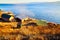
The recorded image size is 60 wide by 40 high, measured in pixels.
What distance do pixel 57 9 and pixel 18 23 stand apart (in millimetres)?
435

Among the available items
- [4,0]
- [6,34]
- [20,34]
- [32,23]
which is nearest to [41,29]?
[32,23]

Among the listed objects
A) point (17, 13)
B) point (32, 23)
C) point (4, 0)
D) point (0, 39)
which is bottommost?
point (0, 39)

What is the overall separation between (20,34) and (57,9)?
0.47 meters

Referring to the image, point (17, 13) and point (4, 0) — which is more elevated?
point (4, 0)

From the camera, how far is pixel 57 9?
53.9 inches

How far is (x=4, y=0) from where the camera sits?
1.38m

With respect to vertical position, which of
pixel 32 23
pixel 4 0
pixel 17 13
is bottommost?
pixel 32 23

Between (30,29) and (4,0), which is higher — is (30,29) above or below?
below

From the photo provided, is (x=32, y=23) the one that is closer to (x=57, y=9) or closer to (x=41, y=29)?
(x=41, y=29)

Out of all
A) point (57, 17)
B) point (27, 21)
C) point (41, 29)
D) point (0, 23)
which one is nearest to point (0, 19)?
point (0, 23)

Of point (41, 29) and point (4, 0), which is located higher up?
point (4, 0)

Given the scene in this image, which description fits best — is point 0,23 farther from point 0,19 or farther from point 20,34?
point 20,34

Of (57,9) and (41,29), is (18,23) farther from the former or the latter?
(57,9)

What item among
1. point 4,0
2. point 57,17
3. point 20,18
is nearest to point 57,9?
point 57,17
